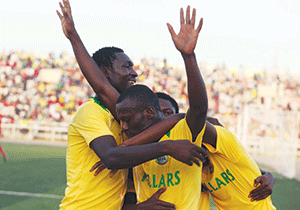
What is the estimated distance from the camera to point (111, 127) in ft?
8.49

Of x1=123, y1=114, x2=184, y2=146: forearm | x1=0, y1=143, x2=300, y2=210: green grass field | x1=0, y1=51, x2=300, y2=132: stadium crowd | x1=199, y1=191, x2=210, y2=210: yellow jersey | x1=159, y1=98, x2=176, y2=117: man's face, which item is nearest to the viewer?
x1=123, y1=114, x2=184, y2=146: forearm

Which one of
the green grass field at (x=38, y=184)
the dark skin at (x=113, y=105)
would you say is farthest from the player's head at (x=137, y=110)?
the green grass field at (x=38, y=184)

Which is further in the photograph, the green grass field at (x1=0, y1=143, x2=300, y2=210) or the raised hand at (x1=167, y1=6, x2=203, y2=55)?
the green grass field at (x1=0, y1=143, x2=300, y2=210)

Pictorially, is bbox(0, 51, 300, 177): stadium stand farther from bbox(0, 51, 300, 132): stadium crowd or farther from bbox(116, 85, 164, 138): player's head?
bbox(116, 85, 164, 138): player's head

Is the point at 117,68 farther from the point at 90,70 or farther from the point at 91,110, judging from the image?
the point at 91,110

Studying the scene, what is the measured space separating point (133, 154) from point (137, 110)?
331 mm

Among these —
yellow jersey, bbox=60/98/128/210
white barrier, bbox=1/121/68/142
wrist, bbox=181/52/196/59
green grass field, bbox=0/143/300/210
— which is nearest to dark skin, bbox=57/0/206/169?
yellow jersey, bbox=60/98/128/210

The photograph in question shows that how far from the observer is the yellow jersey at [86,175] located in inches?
96.1

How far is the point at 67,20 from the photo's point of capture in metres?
2.69

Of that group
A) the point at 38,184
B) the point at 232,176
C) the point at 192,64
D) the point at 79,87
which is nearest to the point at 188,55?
the point at 192,64

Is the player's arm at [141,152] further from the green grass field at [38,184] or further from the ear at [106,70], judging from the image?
the green grass field at [38,184]

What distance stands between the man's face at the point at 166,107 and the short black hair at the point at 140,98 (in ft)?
2.44

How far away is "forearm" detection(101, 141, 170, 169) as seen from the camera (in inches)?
80.7

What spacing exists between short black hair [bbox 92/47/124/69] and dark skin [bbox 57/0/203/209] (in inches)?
1.5
